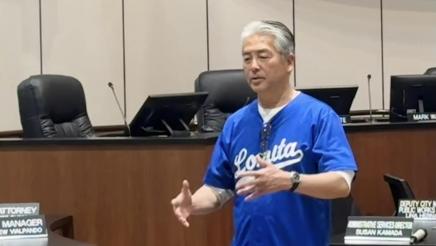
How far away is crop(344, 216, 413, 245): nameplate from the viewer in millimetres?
2586

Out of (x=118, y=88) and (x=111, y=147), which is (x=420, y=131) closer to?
(x=111, y=147)

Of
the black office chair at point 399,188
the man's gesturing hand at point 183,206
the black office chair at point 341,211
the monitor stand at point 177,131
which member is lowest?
the black office chair at point 341,211

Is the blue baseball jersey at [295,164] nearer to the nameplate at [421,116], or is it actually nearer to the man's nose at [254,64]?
the man's nose at [254,64]

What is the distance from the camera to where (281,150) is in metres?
2.05

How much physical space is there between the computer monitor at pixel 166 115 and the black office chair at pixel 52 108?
0.69m

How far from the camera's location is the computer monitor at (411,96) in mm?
4789

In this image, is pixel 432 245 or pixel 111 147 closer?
pixel 432 245

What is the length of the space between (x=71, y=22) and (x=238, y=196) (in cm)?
463

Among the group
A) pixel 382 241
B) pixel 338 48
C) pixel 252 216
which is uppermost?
pixel 338 48

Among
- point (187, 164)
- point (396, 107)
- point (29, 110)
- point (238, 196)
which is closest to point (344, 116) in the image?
point (396, 107)

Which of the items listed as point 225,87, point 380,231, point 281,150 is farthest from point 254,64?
point 225,87

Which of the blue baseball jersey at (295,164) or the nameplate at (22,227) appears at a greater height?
the blue baseball jersey at (295,164)

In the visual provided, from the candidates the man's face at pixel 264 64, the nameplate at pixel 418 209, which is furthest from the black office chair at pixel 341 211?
the man's face at pixel 264 64

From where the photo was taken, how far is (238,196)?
2.12m
